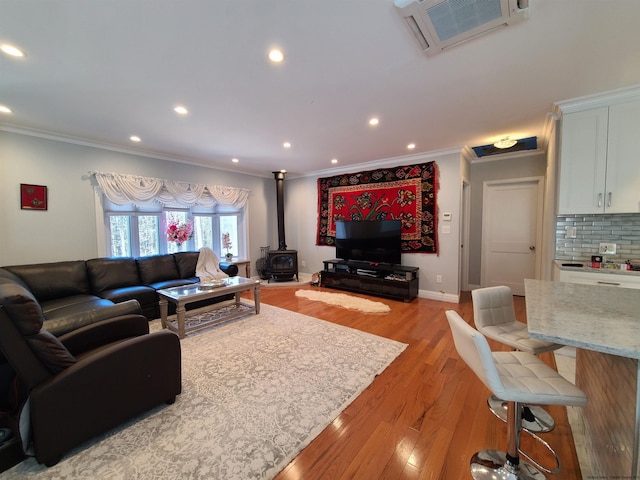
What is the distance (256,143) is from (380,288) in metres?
3.15

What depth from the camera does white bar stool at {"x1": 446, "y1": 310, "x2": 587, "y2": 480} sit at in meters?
1.13

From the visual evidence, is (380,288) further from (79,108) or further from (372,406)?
(79,108)

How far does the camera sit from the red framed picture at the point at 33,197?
10.7 ft

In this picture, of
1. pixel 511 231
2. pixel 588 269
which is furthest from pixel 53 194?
pixel 511 231

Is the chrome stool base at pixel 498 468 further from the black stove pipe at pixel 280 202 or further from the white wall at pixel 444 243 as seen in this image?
the black stove pipe at pixel 280 202

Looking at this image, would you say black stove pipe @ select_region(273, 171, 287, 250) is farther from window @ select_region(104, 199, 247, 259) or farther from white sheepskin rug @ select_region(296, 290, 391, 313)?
white sheepskin rug @ select_region(296, 290, 391, 313)

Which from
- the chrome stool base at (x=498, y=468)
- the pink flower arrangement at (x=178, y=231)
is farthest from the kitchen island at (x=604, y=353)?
the pink flower arrangement at (x=178, y=231)

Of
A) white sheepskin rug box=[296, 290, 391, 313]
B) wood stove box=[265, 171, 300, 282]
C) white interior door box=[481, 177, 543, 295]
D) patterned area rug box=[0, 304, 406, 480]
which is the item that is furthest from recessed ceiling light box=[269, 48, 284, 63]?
white interior door box=[481, 177, 543, 295]

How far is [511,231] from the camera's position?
15.2 ft

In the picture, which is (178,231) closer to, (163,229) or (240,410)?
(163,229)

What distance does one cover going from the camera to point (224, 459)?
58.5 inches

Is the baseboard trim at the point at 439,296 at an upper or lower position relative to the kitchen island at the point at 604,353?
lower

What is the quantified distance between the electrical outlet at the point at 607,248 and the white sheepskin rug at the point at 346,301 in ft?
8.19

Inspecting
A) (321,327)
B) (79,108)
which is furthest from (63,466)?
(79,108)
